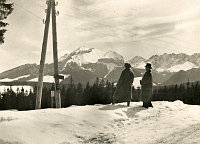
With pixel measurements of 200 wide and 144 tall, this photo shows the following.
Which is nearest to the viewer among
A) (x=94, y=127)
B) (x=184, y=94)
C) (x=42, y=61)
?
(x=94, y=127)

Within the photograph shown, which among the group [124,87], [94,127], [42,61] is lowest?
[94,127]

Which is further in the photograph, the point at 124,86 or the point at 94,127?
the point at 124,86

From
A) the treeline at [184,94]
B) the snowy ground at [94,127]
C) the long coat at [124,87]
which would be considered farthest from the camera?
the treeline at [184,94]

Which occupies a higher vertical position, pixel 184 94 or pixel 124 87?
pixel 124 87

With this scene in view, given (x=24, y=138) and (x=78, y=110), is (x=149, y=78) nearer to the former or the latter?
(x=78, y=110)

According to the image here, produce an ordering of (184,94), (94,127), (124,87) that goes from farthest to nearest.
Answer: (184,94) → (124,87) → (94,127)

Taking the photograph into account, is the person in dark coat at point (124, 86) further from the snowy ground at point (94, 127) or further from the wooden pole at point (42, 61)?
the wooden pole at point (42, 61)

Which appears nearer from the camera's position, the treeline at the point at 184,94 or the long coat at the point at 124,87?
the long coat at the point at 124,87

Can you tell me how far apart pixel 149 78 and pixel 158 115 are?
299cm

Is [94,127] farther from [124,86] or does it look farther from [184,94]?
[184,94]

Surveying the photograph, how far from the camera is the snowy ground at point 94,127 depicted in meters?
8.23

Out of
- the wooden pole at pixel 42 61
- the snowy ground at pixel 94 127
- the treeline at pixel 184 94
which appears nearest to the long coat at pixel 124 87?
the snowy ground at pixel 94 127

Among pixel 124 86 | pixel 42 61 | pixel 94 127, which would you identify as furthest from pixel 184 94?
pixel 94 127

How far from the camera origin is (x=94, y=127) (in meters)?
9.81
